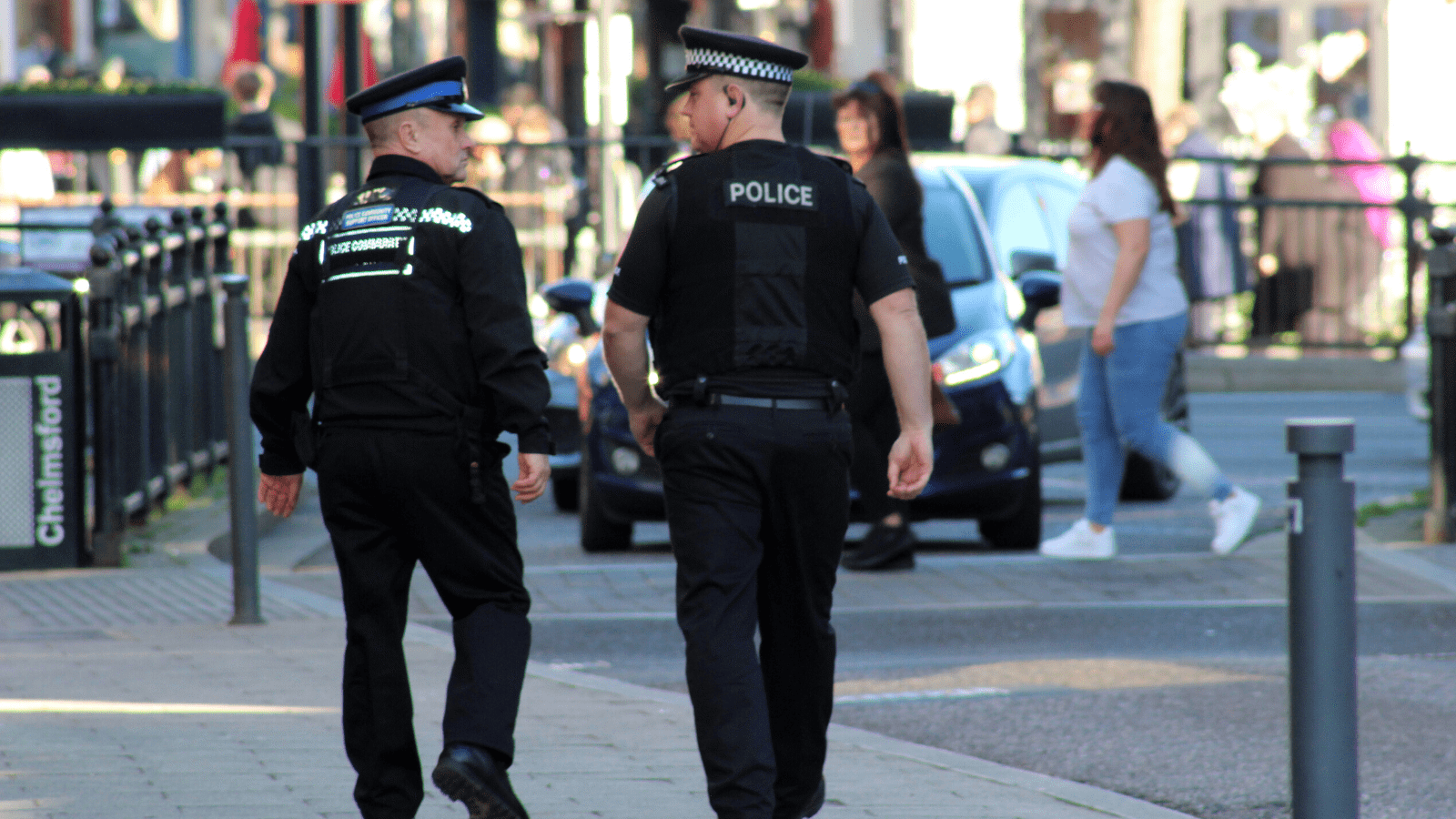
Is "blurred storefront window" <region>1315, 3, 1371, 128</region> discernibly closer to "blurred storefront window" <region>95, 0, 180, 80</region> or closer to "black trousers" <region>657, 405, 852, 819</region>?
"blurred storefront window" <region>95, 0, 180, 80</region>

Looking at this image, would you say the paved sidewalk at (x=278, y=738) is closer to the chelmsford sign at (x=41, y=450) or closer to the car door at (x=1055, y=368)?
the chelmsford sign at (x=41, y=450)

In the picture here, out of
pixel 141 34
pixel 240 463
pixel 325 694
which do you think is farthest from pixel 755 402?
pixel 141 34

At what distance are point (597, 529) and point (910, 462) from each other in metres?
4.88

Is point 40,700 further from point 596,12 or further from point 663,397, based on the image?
point 596,12

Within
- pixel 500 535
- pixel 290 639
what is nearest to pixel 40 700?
pixel 290 639

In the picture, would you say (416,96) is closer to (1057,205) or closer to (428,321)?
(428,321)

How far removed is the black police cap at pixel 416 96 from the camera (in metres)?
5.04

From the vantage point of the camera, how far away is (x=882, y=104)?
8.90 m

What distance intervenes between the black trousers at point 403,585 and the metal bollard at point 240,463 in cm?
308

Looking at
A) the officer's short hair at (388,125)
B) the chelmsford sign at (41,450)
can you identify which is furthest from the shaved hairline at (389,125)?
the chelmsford sign at (41,450)

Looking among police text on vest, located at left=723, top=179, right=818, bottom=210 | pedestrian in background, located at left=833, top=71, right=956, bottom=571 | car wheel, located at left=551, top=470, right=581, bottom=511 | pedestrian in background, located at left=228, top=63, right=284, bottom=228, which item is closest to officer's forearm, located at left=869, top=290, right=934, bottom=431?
police text on vest, located at left=723, top=179, right=818, bottom=210

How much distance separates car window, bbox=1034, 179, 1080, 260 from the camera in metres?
12.1

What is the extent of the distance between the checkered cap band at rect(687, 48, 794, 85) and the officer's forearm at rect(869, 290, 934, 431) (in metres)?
0.50

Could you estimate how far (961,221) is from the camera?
10.5 metres
